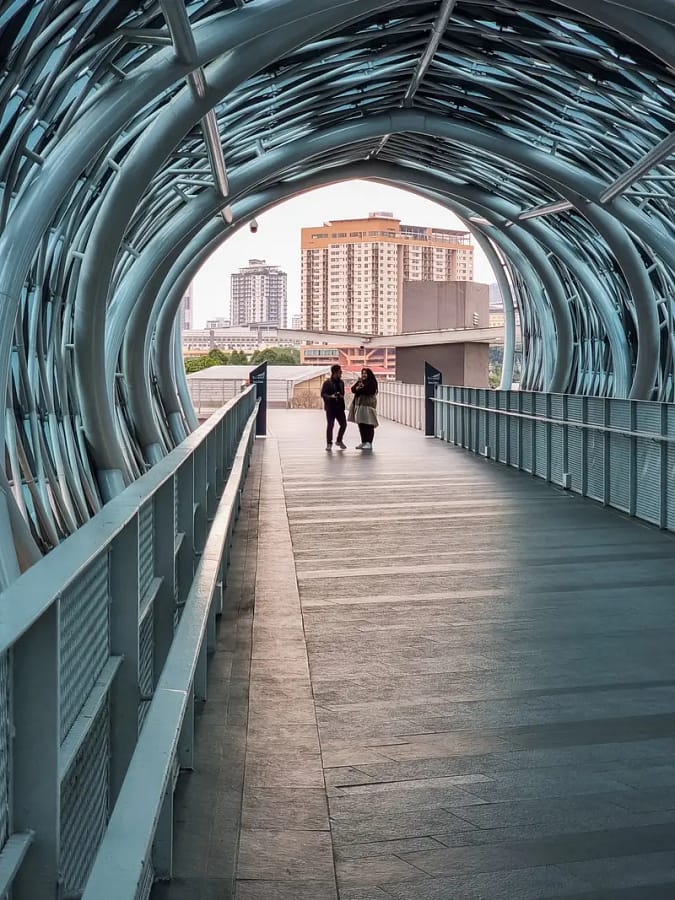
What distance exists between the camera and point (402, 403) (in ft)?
124

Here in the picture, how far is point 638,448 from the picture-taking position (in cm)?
1270

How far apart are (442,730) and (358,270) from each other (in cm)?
13270

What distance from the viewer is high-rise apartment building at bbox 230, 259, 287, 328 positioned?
195125 millimetres

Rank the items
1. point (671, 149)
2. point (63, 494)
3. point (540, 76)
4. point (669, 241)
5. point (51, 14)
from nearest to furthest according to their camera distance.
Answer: point (51, 14) < point (63, 494) < point (671, 149) < point (540, 76) < point (669, 241)

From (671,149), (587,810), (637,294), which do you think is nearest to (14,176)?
(587,810)

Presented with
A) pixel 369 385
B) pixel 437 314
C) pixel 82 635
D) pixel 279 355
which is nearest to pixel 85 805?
pixel 82 635

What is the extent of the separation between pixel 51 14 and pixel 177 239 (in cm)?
1422

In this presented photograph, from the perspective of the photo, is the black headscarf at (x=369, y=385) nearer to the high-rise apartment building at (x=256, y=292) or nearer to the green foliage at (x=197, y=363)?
the green foliage at (x=197, y=363)

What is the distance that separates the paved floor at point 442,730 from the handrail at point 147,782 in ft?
1.80

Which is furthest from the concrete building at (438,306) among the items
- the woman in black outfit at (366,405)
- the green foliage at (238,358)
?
the woman in black outfit at (366,405)

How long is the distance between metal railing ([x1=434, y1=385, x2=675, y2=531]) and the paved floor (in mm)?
1582

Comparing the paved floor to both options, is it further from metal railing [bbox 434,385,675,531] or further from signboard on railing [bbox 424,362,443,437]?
signboard on railing [bbox 424,362,443,437]

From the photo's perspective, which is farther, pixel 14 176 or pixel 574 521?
pixel 14 176

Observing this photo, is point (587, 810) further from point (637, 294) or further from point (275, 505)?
point (637, 294)
